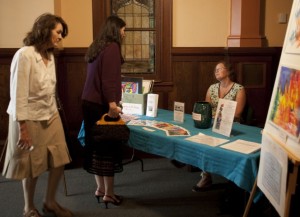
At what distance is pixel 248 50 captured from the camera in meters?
3.93

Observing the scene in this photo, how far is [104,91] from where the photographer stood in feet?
8.51

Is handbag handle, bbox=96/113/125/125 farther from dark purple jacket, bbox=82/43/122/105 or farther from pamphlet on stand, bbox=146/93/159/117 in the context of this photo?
pamphlet on stand, bbox=146/93/159/117

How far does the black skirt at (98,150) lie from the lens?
8.83ft

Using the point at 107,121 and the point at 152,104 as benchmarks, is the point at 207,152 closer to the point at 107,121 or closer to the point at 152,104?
the point at 107,121

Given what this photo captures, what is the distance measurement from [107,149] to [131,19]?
70.5 inches

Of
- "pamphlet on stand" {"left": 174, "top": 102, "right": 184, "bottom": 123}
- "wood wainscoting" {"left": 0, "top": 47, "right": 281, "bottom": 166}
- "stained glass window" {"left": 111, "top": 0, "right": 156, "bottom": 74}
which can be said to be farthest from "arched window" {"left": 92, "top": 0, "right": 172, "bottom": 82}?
"pamphlet on stand" {"left": 174, "top": 102, "right": 184, "bottom": 123}

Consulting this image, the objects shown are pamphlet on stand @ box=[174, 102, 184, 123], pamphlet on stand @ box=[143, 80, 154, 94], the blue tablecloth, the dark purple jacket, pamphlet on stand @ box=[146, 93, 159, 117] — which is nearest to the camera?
the blue tablecloth

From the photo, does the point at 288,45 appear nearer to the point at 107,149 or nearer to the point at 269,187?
the point at 269,187

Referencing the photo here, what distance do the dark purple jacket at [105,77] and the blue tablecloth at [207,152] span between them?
304 mm

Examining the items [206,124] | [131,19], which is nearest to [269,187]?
Result: [206,124]

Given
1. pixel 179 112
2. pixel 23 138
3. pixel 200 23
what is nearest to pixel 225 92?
pixel 179 112

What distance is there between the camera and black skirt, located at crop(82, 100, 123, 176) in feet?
8.83

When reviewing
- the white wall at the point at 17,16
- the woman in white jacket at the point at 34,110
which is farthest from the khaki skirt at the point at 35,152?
the white wall at the point at 17,16

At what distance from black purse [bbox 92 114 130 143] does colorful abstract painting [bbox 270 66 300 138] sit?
109 cm
